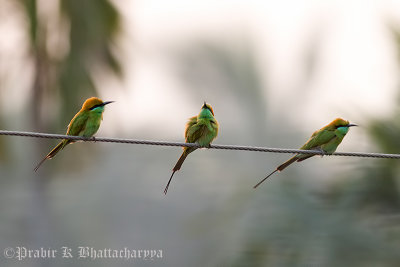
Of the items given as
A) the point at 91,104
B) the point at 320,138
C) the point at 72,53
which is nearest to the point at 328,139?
the point at 320,138

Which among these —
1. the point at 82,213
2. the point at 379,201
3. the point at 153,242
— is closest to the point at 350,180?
the point at 379,201

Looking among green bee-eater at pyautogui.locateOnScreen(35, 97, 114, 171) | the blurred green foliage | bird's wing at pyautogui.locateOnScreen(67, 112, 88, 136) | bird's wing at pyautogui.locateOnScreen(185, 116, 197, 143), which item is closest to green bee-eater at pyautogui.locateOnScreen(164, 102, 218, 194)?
bird's wing at pyautogui.locateOnScreen(185, 116, 197, 143)

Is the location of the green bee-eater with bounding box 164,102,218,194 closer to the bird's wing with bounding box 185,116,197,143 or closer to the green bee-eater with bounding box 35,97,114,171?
the bird's wing with bounding box 185,116,197,143

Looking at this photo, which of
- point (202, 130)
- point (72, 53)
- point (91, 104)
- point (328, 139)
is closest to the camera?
point (202, 130)

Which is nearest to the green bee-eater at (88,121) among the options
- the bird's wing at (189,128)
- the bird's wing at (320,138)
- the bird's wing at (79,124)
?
the bird's wing at (79,124)

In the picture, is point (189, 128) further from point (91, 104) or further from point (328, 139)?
point (328, 139)

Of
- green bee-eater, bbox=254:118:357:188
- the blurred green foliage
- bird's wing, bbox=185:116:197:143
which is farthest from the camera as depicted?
the blurred green foliage

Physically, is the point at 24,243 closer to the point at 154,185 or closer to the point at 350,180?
the point at 154,185

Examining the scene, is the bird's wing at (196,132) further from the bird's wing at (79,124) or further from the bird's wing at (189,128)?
the bird's wing at (79,124)

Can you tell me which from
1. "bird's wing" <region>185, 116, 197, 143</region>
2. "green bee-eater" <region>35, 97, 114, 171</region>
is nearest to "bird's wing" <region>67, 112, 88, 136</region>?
"green bee-eater" <region>35, 97, 114, 171</region>

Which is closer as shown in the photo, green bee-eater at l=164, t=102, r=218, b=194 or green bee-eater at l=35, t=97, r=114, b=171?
green bee-eater at l=164, t=102, r=218, b=194

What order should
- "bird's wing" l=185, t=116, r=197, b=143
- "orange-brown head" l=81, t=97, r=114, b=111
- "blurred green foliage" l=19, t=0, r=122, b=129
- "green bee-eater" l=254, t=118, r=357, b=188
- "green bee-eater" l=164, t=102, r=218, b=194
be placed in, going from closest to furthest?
"green bee-eater" l=164, t=102, r=218, b=194 → "bird's wing" l=185, t=116, r=197, b=143 → "orange-brown head" l=81, t=97, r=114, b=111 → "green bee-eater" l=254, t=118, r=357, b=188 → "blurred green foliage" l=19, t=0, r=122, b=129

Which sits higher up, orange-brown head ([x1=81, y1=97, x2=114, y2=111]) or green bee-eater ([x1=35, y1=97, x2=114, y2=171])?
orange-brown head ([x1=81, y1=97, x2=114, y2=111])

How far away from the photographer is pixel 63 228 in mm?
20562
